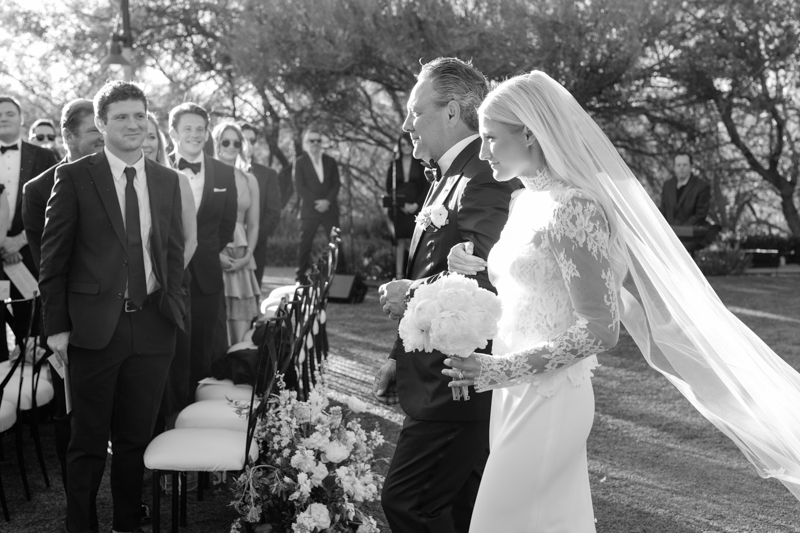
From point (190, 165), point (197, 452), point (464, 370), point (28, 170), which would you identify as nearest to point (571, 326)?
point (464, 370)

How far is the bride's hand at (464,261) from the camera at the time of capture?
2852 millimetres

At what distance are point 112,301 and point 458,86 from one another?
192 cm

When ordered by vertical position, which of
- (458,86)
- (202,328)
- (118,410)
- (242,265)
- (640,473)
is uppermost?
(458,86)

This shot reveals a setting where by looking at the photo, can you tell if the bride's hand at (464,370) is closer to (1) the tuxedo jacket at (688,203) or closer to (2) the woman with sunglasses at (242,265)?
(2) the woman with sunglasses at (242,265)

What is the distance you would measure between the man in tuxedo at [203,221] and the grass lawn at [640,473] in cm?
121

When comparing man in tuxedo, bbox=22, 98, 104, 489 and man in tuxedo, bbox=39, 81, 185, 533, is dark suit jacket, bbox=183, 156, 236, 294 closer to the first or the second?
man in tuxedo, bbox=22, 98, 104, 489

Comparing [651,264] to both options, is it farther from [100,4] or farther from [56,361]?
[100,4]

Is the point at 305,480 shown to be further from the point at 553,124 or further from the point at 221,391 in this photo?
the point at 553,124

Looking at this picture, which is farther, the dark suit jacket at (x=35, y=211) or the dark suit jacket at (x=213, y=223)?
the dark suit jacket at (x=213, y=223)

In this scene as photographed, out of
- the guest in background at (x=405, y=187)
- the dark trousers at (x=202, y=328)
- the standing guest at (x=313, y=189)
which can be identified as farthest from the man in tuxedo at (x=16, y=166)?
the guest in background at (x=405, y=187)

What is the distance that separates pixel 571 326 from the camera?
98.1 inches

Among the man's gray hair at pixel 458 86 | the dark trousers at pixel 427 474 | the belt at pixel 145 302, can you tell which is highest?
the man's gray hair at pixel 458 86

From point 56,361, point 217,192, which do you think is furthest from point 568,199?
point 217,192

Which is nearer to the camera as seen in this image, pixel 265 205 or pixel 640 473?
pixel 640 473
